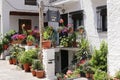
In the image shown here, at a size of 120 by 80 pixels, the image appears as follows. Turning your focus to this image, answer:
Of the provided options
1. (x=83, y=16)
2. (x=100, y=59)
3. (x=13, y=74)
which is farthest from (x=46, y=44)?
(x=100, y=59)

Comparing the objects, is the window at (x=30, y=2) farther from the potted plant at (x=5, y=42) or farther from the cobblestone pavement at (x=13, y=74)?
the cobblestone pavement at (x=13, y=74)

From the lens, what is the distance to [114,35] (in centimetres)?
1064

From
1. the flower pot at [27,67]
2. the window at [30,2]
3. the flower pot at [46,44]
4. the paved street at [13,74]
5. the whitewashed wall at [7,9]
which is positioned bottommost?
the paved street at [13,74]

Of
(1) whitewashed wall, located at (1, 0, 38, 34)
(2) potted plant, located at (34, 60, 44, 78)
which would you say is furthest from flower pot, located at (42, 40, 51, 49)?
(1) whitewashed wall, located at (1, 0, 38, 34)

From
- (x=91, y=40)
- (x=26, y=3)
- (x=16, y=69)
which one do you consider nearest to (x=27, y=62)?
(x=16, y=69)

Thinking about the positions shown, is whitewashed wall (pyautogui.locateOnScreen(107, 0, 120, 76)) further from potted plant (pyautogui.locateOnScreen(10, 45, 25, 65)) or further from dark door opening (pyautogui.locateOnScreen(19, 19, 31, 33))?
dark door opening (pyautogui.locateOnScreen(19, 19, 31, 33))

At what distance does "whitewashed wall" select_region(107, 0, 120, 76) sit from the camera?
409 inches

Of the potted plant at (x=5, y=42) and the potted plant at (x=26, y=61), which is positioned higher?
the potted plant at (x=5, y=42)

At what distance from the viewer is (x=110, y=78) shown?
9977mm

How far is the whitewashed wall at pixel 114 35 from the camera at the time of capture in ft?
34.1

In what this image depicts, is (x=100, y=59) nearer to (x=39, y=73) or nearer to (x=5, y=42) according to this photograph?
(x=39, y=73)

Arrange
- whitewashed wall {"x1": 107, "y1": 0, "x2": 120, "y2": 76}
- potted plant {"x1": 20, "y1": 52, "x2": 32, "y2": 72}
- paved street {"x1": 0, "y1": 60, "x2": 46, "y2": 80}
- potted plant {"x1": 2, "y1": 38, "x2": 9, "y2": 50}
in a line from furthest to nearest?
1. potted plant {"x1": 2, "y1": 38, "x2": 9, "y2": 50}
2. potted plant {"x1": 20, "y1": 52, "x2": 32, "y2": 72}
3. paved street {"x1": 0, "y1": 60, "x2": 46, "y2": 80}
4. whitewashed wall {"x1": 107, "y1": 0, "x2": 120, "y2": 76}

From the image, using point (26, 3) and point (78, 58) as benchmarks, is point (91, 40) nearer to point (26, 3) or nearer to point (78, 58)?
point (78, 58)

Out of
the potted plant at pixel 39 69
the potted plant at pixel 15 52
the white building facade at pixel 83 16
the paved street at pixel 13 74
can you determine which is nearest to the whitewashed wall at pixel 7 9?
the white building facade at pixel 83 16
